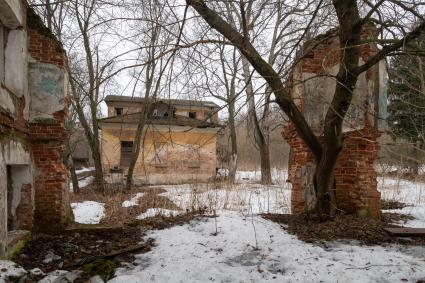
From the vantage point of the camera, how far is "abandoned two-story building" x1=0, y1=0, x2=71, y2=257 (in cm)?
564

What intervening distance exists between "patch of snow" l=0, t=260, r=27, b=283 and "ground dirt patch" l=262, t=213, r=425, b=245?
150 inches

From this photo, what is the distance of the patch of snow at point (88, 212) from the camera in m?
8.89

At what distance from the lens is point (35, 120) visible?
20.8ft

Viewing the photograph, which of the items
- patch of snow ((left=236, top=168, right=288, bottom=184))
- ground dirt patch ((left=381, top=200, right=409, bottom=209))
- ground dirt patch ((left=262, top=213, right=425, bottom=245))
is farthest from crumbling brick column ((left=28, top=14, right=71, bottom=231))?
patch of snow ((left=236, top=168, right=288, bottom=184))

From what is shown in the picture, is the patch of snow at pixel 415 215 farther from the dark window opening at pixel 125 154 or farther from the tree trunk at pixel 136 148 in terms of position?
the dark window opening at pixel 125 154

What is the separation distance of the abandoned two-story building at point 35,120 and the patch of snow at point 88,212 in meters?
2.17

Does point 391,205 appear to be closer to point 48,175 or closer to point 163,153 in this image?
point 48,175

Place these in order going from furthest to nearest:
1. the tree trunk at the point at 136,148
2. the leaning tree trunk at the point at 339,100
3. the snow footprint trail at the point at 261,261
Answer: the tree trunk at the point at 136,148, the leaning tree trunk at the point at 339,100, the snow footprint trail at the point at 261,261

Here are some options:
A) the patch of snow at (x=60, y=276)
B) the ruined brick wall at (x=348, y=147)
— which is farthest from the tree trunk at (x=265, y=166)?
the patch of snow at (x=60, y=276)

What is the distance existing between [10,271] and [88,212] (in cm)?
600

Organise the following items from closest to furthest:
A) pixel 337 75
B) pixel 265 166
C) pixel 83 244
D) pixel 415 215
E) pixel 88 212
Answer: pixel 337 75 < pixel 83 244 < pixel 415 215 < pixel 88 212 < pixel 265 166

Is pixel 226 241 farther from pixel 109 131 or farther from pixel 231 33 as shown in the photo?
pixel 109 131

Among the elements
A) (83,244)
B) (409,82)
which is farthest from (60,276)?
(409,82)

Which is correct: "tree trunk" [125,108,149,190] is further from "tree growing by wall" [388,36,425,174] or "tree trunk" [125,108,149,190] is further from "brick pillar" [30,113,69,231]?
"tree growing by wall" [388,36,425,174]
